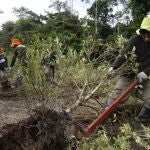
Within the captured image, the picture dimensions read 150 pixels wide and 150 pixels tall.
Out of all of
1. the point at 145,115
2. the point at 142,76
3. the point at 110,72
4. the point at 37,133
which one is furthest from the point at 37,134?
the point at 145,115

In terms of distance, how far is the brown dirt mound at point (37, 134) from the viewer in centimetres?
A: 569

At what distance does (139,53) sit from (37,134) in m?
2.42

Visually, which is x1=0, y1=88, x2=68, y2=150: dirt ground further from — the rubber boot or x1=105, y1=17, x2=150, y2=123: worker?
the rubber boot

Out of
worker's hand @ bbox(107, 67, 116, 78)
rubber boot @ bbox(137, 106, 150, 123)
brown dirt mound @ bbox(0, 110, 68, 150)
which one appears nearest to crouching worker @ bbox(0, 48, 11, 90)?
rubber boot @ bbox(137, 106, 150, 123)

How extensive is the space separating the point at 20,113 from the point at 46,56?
2.82 metres

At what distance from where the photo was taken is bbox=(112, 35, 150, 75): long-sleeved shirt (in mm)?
7086

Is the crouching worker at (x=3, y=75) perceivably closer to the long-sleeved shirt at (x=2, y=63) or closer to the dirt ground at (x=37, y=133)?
the long-sleeved shirt at (x=2, y=63)

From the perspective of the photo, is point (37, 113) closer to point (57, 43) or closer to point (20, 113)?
point (57, 43)

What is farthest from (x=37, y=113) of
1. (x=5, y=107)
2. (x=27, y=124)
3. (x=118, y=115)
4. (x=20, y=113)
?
(x=5, y=107)

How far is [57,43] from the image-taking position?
20.9ft

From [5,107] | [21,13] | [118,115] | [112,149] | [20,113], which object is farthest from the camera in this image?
[21,13]

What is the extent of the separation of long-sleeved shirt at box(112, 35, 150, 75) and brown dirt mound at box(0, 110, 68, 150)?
65.2 inches

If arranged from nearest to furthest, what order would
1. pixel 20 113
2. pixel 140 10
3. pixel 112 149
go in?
1. pixel 112 149
2. pixel 20 113
3. pixel 140 10

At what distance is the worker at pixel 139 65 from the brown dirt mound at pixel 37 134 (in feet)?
4.75
